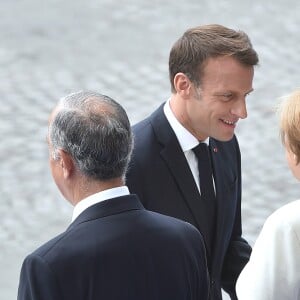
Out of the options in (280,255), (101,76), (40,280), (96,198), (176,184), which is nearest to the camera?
(40,280)

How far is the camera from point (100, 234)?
2.66 metres

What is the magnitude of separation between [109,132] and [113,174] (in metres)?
0.11

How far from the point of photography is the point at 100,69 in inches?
316

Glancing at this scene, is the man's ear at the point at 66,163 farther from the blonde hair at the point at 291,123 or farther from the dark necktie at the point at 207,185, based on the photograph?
the dark necktie at the point at 207,185

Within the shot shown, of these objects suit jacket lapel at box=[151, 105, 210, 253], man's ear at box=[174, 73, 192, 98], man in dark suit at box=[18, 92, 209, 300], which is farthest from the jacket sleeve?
man's ear at box=[174, 73, 192, 98]

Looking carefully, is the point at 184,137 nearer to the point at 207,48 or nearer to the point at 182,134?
the point at 182,134

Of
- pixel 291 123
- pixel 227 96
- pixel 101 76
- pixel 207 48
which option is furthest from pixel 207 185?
pixel 101 76

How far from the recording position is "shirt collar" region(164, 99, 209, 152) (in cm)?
357

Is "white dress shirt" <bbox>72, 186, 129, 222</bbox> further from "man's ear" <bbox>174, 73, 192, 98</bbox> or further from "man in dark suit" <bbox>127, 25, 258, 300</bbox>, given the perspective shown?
"man's ear" <bbox>174, 73, 192, 98</bbox>

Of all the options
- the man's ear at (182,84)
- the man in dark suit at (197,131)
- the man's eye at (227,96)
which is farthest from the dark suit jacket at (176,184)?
the man's eye at (227,96)

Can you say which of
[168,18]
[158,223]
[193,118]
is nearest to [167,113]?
[193,118]

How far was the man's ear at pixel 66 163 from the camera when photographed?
2.68 meters

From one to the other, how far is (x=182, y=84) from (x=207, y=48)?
0.15 m

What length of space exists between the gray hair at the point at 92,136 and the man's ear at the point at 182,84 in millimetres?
832
